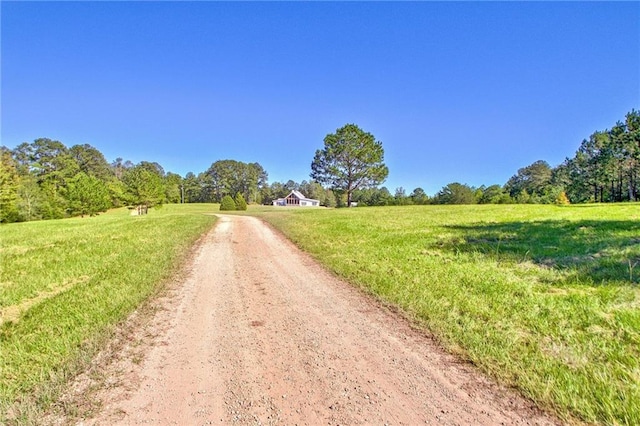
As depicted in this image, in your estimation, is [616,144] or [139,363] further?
[616,144]

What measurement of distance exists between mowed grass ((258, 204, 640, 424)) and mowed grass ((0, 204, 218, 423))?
4053 mm

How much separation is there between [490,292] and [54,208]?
190 ft

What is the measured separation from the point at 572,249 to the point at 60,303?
37.8ft

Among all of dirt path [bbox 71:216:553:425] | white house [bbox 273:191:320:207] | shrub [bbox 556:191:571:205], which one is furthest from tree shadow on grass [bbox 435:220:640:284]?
white house [bbox 273:191:320:207]

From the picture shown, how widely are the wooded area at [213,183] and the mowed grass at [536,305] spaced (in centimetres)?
4007

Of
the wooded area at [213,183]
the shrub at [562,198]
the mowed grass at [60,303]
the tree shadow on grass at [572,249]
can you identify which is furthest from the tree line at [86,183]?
the shrub at [562,198]

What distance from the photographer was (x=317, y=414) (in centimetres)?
237

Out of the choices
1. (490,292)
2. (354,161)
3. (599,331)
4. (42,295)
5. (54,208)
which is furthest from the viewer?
(354,161)

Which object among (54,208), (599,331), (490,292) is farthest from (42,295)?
(54,208)

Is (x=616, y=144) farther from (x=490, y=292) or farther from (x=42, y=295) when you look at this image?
(x=42, y=295)

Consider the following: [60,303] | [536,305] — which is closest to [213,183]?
[60,303]

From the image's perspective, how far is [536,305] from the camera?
439 centimetres

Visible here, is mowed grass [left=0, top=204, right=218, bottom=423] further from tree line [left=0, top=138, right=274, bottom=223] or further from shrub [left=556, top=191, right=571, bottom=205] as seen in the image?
shrub [left=556, top=191, right=571, bottom=205]

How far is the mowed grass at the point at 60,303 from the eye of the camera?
9.10ft
